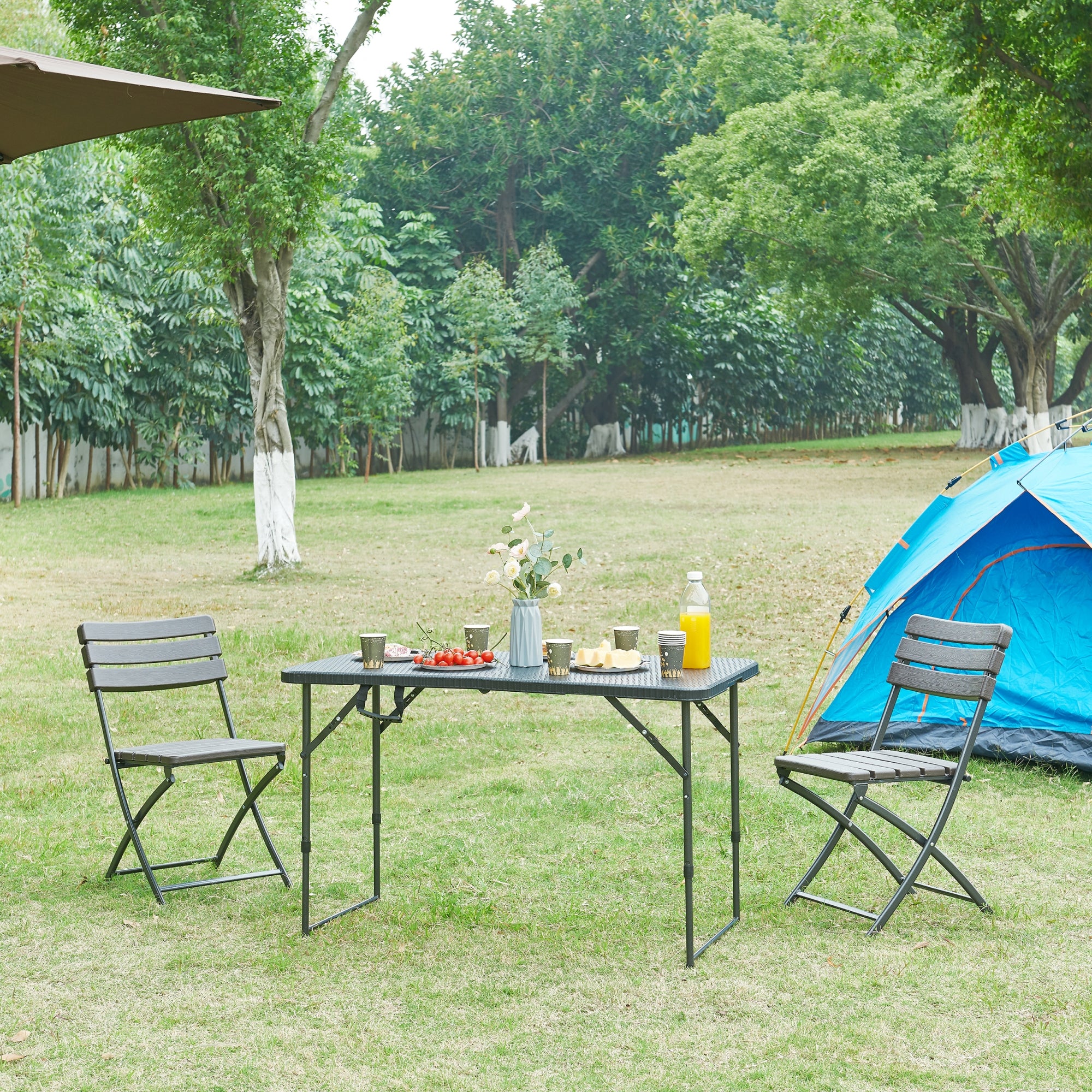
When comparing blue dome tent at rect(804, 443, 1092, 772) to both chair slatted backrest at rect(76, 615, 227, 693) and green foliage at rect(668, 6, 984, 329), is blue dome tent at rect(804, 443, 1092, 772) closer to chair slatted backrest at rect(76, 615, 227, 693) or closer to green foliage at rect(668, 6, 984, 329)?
chair slatted backrest at rect(76, 615, 227, 693)

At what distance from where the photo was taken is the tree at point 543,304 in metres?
31.5

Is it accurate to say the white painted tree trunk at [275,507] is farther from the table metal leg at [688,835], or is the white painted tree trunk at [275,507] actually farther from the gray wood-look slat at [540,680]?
the table metal leg at [688,835]

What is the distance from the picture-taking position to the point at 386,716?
168 inches

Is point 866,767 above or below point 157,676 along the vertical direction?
below

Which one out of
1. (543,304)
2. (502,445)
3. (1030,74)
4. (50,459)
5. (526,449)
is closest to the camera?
(1030,74)

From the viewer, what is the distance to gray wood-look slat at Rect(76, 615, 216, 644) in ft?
15.5

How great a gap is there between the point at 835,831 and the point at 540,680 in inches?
50.6

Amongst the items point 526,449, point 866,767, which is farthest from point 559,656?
point 526,449

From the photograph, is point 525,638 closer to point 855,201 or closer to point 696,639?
point 696,639

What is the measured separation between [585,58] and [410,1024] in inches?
1307

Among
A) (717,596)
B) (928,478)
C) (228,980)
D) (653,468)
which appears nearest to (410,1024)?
(228,980)

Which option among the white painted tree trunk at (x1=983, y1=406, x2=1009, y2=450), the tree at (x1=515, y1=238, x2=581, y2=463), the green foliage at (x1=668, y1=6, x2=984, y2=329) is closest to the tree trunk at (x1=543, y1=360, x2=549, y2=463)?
the tree at (x1=515, y1=238, x2=581, y2=463)

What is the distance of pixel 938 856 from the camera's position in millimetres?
4344

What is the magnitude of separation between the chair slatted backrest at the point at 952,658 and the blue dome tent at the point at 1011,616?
147cm
